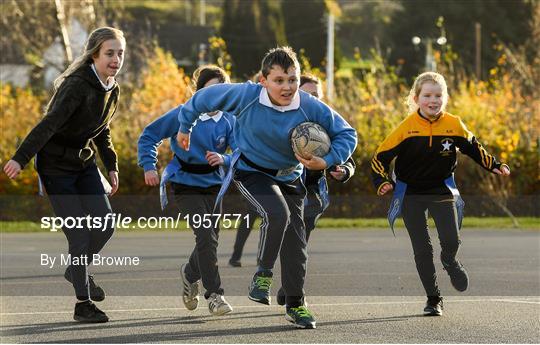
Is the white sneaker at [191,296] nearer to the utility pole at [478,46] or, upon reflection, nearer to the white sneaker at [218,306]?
the white sneaker at [218,306]

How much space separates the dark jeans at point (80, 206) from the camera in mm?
8844

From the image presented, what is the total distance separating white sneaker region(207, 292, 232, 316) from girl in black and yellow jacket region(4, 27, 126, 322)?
780 mm

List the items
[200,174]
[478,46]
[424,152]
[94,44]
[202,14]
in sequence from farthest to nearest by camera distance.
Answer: [202,14]
[478,46]
[200,174]
[424,152]
[94,44]

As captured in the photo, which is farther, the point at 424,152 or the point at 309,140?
the point at 424,152

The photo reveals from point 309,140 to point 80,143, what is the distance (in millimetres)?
1673

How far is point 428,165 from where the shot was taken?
938 centimetres

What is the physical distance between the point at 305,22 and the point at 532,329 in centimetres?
5632

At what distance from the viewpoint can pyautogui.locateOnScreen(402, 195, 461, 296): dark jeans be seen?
373 inches

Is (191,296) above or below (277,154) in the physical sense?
below

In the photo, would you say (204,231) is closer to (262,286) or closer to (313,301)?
(262,286)

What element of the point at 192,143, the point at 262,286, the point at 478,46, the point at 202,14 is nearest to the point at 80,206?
the point at 192,143

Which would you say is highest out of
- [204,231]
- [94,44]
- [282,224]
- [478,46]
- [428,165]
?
[478,46]

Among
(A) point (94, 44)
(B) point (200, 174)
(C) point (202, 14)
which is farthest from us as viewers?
(C) point (202, 14)

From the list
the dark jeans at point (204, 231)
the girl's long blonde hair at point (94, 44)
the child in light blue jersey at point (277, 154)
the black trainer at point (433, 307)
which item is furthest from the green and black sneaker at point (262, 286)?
the girl's long blonde hair at point (94, 44)
